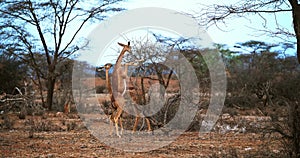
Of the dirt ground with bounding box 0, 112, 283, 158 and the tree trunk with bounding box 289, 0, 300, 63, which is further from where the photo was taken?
the dirt ground with bounding box 0, 112, 283, 158

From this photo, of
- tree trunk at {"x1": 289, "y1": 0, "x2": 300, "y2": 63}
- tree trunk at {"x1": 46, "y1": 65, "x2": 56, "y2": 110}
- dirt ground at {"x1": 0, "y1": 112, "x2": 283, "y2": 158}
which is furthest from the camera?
tree trunk at {"x1": 46, "y1": 65, "x2": 56, "y2": 110}

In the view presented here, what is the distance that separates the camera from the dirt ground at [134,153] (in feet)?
25.0

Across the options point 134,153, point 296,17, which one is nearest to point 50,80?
point 134,153

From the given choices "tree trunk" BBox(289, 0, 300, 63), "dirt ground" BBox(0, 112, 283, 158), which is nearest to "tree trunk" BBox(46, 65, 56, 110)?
"dirt ground" BBox(0, 112, 283, 158)

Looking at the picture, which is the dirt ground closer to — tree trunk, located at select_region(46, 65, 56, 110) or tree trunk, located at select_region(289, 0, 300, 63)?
tree trunk, located at select_region(289, 0, 300, 63)

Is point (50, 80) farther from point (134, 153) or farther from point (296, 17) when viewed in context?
point (296, 17)

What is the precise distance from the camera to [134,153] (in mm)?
7797

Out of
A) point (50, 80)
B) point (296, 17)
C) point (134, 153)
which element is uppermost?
point (296, 17)

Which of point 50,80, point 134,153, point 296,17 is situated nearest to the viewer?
point 296,17

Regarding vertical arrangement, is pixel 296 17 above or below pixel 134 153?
above

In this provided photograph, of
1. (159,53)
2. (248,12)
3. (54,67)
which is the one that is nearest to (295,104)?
(248,12)

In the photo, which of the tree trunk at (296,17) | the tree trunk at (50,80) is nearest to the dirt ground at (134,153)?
the tree trunk at (296,17)

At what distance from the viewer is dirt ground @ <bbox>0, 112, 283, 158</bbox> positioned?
7.61 metres

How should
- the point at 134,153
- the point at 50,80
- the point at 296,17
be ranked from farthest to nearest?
1. the point at 50,80
2. the point at 134,153
3. the point at 296,17
